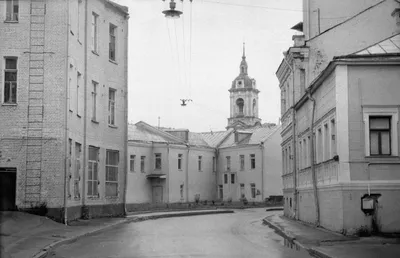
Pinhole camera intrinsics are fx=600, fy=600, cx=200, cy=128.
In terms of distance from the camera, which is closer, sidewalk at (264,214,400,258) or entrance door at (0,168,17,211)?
sidewalk at (264,214,400,258)

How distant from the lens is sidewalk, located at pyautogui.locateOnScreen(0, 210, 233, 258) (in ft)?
50.1

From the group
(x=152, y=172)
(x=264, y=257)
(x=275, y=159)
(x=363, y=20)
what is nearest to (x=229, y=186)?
(x=275, y=159)

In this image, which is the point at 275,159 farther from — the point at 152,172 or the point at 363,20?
the point at 363,20

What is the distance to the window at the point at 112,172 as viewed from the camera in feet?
106

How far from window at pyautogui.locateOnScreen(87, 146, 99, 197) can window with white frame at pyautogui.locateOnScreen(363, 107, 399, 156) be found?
48.8 feet

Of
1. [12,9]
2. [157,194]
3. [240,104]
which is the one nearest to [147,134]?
[157,194]

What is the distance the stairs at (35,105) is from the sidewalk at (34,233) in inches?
55.3

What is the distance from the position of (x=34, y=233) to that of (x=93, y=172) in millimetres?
10881

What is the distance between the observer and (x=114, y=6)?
32.9 m

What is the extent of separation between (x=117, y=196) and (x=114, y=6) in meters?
10.5

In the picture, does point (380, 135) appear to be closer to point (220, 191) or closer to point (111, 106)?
point (111, 106)

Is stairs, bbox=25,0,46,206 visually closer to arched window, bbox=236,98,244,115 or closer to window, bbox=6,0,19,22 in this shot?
window, bbox=6,0,19,22

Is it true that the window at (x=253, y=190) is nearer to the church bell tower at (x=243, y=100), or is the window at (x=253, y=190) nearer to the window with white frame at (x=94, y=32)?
the church bell tower at (x=243, y=100)

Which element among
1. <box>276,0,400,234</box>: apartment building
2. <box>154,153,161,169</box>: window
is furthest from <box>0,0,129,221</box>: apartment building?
<box>154,153,161,169</box>: window
